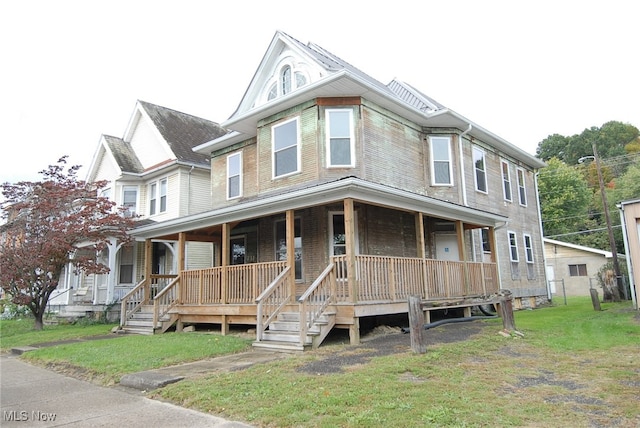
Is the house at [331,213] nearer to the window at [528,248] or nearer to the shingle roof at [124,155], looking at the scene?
the window at [528,248]

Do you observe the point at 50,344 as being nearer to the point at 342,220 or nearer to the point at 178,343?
the point at 178,343

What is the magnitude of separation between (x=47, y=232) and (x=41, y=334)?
11.7ft

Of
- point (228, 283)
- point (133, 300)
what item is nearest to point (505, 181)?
point (228, 283)

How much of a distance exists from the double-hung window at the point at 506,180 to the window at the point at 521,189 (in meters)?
1.21

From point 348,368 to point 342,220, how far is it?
706 centimetres

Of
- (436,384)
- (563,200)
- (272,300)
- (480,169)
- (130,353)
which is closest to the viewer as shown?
(436,384)

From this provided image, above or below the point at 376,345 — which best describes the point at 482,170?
above

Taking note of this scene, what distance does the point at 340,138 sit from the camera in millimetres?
13781

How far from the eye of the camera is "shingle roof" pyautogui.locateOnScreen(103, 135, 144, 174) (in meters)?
22.2

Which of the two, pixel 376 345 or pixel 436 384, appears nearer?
pixel 436 384

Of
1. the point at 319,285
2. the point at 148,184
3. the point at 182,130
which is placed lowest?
the point at 319,285

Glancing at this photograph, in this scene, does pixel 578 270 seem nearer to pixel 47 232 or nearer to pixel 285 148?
pixel 285 148

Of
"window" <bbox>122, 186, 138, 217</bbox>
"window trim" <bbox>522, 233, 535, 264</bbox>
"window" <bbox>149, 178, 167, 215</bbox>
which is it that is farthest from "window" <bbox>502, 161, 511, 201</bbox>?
"window" <bbox>122, 186, 138, 217</bbox>

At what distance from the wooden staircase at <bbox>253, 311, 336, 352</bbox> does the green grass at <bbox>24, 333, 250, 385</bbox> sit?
2.02 ft
